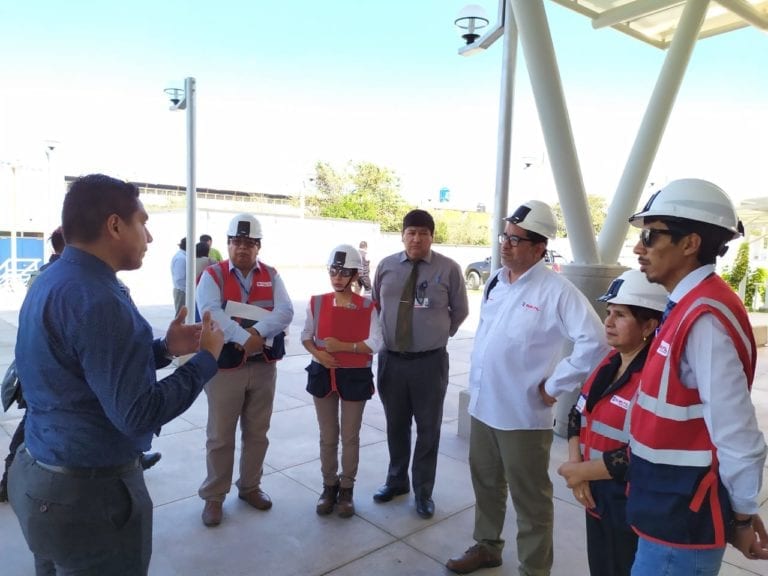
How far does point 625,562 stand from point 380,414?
13.0 ft

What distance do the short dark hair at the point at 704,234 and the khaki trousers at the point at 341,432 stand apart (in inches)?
93.6

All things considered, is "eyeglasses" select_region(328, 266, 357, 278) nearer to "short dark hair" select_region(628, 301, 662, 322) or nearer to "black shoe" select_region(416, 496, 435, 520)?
"black shoe" select_region(416, 496, 435, 520)

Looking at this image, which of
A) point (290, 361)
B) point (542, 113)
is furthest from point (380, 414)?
point (542, 113)

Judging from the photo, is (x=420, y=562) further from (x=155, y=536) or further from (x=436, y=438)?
(x=155, y=536)

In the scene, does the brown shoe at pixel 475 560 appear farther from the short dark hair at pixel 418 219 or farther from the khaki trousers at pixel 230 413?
the short dark hair at pixel 418 219

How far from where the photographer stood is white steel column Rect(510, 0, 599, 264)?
477 cm

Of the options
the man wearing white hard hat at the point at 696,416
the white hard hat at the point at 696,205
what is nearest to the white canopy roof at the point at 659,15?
the white hard hat at the point at 696,205

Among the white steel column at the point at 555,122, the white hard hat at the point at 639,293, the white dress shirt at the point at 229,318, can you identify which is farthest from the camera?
the white steel column at the point at 555,122

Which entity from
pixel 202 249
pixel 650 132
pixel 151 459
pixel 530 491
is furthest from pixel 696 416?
pixel 202 249

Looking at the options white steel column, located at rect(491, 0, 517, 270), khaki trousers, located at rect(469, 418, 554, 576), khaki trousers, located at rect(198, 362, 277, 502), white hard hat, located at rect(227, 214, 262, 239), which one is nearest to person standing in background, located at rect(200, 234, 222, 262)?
white steel column, located at rect(491, 0, 517, 270)

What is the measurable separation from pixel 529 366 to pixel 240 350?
1.78 meters

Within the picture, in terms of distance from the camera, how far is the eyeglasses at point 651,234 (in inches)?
64.2

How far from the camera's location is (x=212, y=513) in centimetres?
340

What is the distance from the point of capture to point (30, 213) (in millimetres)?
27047
